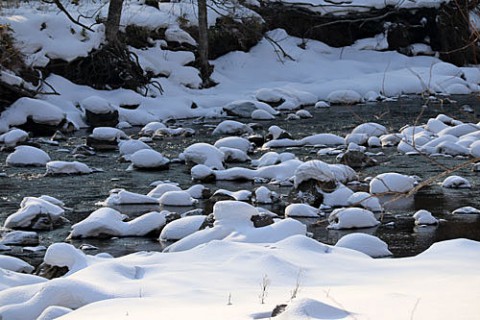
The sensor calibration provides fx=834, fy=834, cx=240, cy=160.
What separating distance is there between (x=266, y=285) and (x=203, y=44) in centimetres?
1773

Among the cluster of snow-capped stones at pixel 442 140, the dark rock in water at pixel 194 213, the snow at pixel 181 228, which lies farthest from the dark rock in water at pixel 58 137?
the snow at pixel 181 228

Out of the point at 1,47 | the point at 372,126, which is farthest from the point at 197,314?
the point at 1,47

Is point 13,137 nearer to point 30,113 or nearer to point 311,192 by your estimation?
point 30,113

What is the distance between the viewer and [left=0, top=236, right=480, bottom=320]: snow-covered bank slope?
13.1ft

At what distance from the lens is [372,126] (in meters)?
14.6

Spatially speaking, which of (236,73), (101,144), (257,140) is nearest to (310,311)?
(257,140)

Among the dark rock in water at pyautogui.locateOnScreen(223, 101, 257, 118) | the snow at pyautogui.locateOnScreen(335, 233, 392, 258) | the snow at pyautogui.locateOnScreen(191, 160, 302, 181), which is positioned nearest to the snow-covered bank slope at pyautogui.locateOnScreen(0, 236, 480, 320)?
the snow at pyautogui.locateOnScreen(335, 233, 392, 258)

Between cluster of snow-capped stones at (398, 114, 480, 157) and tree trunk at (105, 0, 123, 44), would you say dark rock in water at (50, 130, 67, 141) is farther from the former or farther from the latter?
cluster of snow-capped stones at (398, 114, 480, 157)

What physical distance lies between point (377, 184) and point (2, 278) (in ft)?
18.0

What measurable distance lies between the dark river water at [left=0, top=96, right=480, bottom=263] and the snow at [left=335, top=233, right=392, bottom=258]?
0.20 meters

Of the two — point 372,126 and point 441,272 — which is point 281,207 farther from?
point 372,126

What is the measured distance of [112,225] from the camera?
8.37 metres

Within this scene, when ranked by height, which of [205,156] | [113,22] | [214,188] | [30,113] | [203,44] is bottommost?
[214,188]

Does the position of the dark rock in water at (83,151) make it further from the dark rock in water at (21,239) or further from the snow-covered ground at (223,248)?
the dark rock in water at (21,239)
